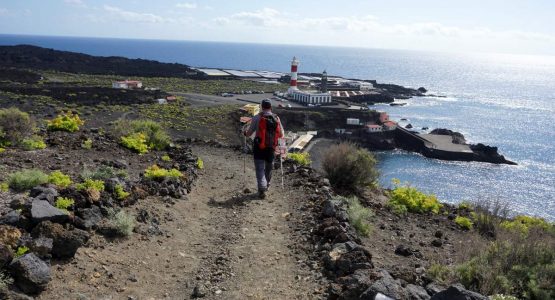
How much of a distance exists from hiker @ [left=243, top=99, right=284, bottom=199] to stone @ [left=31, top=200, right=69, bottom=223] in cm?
401

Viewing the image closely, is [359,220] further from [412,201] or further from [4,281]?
[4,281]

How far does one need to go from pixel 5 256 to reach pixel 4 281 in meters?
0.30

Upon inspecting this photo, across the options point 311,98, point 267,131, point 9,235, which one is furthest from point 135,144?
point 311,98

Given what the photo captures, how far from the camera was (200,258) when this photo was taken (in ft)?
20.0

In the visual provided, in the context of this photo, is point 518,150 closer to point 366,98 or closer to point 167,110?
point 366,98

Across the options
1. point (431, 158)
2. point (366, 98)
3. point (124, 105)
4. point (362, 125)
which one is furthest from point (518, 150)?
point (124, 105)

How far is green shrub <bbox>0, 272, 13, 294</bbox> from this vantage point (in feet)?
13.3

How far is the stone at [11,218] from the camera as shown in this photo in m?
5.23

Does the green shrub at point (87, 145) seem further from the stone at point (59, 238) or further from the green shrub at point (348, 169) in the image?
the stone at point (59, 238)

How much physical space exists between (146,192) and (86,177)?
1.04 meters

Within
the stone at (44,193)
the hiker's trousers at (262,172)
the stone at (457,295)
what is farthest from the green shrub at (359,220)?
the stone at (44,193)

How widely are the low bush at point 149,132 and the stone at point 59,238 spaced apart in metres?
8.83

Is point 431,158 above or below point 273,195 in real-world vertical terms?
below

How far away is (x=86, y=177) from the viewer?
7777mm
